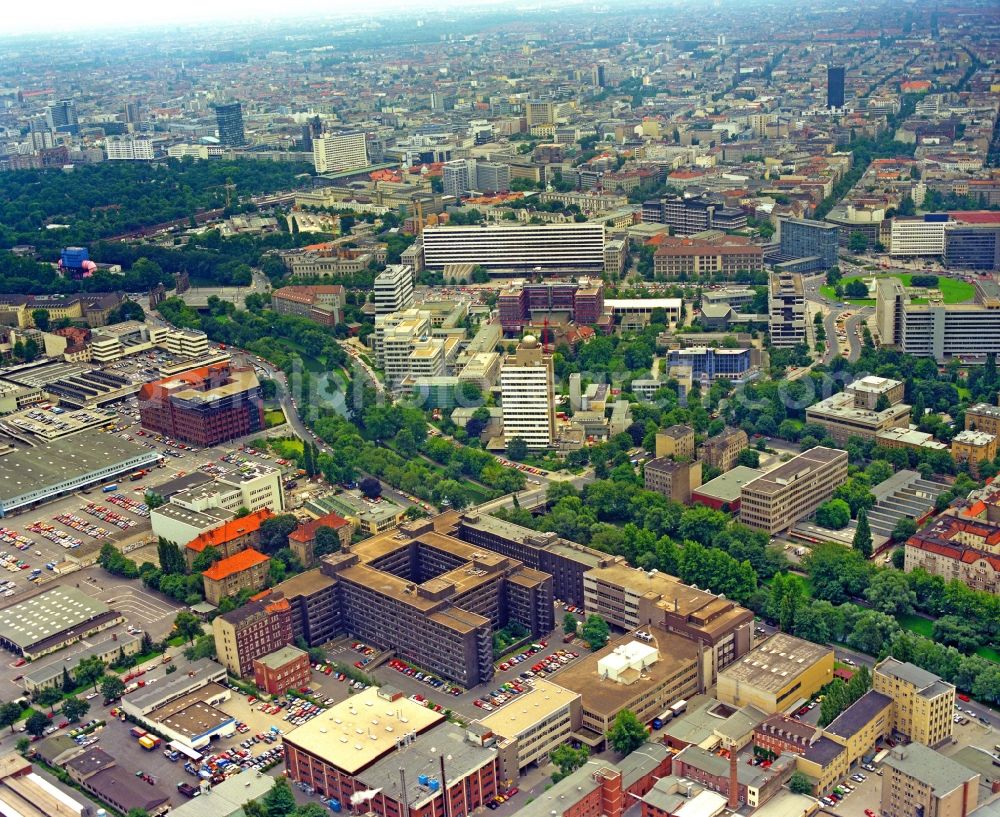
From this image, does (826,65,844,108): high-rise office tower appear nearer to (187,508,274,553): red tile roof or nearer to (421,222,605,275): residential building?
(421,222,605,275): residential building

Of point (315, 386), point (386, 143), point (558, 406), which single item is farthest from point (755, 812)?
point (386, 143)

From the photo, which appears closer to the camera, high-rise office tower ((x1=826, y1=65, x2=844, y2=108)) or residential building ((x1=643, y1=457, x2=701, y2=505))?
residential building ((x1=643, y1=457, x2=701, y2=505))

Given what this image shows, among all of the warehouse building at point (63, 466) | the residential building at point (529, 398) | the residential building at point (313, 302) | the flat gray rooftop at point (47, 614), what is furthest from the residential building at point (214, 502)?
the residential building at point (313, 302)

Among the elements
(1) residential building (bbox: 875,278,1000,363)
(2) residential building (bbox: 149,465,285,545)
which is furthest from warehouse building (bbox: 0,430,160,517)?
(1) residential building (bbox: 875,278,1000,363)

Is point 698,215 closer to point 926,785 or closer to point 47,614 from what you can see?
point 47,614

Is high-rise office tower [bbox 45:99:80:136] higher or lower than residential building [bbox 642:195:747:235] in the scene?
higher

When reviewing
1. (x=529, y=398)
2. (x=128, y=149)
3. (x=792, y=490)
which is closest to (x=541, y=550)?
(x=792, y=490)
